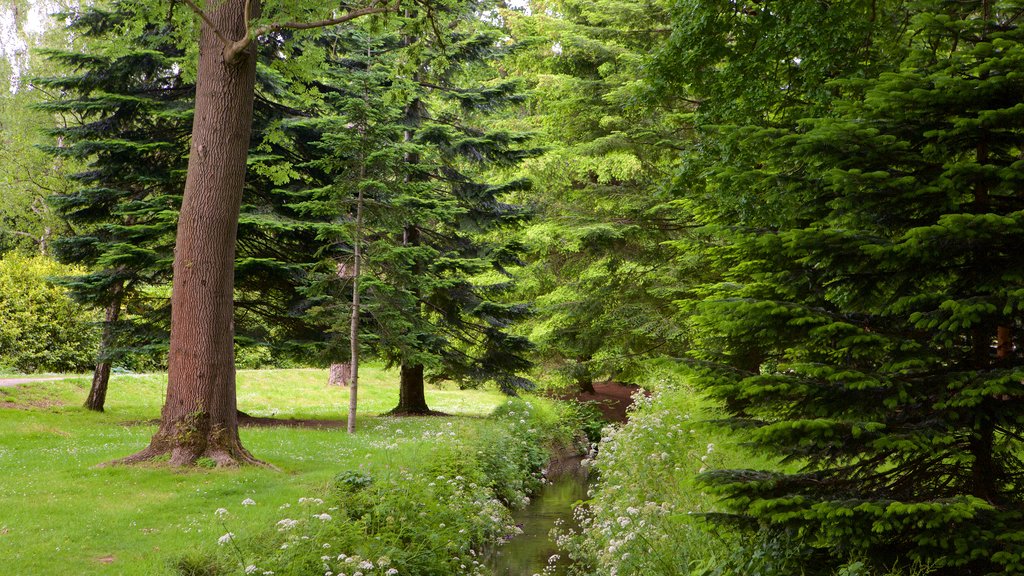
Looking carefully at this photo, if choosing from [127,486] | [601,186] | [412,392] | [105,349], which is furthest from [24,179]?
[127,486]

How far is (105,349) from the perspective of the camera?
635 inches

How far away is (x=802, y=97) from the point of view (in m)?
8.98

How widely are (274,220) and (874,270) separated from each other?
13081 mm

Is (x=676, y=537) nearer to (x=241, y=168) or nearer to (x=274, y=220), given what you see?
(x=241, y=168)

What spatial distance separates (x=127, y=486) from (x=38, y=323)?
863 inches

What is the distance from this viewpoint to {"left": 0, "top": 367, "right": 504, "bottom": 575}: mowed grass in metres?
6.30

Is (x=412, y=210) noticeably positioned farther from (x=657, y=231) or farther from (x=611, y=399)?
(x=611, y=399)

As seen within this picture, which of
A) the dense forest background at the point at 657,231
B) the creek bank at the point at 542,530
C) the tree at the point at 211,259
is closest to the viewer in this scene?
the dense forest background at the point at 657,231

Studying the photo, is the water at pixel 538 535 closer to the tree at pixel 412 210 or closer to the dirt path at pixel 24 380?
the tree at pixel 412 210

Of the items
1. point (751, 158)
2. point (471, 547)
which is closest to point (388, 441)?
point (471, 547)

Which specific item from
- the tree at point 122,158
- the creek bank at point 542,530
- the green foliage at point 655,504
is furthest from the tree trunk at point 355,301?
the green foliage at point 655,504

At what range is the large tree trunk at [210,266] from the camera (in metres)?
9.88

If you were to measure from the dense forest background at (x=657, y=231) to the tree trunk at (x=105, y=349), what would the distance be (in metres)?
0.06

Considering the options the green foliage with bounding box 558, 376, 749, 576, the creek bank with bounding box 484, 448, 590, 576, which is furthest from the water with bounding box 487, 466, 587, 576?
the green foliage with bounding box 558, 376, 749, 576
